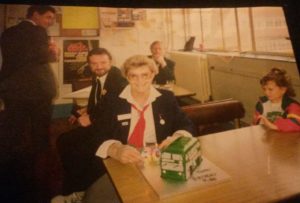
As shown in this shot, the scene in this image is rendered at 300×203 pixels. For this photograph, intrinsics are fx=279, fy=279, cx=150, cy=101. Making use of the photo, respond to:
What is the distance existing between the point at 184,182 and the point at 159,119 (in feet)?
0.76

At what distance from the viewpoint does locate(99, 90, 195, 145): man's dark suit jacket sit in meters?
0.68

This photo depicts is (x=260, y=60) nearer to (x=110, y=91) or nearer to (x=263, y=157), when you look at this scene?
(x=263, y=157)

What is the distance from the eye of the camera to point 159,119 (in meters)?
0.73

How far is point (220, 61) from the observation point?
76cm

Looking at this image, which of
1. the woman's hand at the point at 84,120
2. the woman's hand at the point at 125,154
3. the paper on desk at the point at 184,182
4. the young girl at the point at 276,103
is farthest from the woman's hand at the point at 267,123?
the woman's hand at the point at 84,120

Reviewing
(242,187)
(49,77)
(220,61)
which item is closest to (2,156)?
(49,77)

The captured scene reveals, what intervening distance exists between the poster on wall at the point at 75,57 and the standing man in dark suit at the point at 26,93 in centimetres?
2

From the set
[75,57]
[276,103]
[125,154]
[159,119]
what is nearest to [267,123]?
[276,103]

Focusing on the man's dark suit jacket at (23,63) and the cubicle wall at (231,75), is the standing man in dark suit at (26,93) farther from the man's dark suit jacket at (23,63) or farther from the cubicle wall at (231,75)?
the cubicle wall at (231,75)

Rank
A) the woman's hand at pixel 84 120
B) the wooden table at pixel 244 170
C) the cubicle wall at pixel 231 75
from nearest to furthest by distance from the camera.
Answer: the wooden table at pixel 244 170, the woman's hand at pixel 84 120, the cubicle wall at pixel 231 75

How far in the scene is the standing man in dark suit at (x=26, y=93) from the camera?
518mm

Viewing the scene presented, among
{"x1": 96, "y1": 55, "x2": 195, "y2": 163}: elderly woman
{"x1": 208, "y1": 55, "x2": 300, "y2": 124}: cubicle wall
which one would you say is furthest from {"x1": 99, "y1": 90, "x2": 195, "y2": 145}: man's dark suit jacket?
{"x1": 208, "y1": 55, "x2": 300, "y2": 124}: cubicle wall

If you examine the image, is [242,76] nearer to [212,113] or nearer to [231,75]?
[231,75]

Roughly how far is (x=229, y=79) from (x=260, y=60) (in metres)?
0.10
